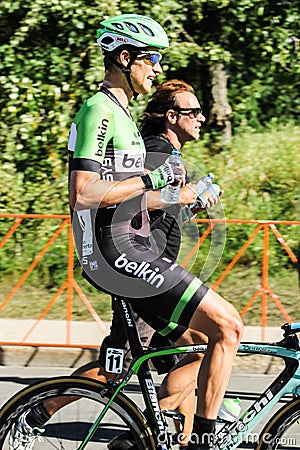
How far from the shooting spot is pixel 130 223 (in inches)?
142

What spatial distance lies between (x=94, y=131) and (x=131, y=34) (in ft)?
1.48

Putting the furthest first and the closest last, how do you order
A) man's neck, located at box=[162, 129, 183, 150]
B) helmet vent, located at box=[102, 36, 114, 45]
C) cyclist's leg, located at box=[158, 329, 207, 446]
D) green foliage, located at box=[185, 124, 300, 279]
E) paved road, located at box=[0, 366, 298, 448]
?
green foliage, located at box=[185, 124, 300, 279] → paved road, located at box=[0, 366, 298, 448] → man's neck, located at box=[162, 129, 183, 150] → cyclist's leg, located at box=[158, 329, 207, 446] → helmet vent, located at box=[102, 36, 114, 45]

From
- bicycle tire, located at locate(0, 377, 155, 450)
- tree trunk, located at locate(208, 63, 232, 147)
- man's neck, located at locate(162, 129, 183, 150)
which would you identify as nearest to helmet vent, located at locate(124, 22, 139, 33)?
man's neck, located at locate(162, 129, 183, 150)

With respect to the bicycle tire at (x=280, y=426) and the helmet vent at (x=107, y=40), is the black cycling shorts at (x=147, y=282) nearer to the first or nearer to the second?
the bicycle tire at (x=280, y=426)

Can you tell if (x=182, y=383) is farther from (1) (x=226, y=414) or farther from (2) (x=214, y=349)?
(2) (x=214, y=349)

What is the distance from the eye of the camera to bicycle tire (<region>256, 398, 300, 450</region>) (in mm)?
3561

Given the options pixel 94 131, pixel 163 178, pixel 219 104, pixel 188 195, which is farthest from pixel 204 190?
pixel 219 104

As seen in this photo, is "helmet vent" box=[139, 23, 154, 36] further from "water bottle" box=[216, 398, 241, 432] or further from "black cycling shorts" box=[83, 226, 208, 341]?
"water bottle" box=[216, 398, 241, 432]

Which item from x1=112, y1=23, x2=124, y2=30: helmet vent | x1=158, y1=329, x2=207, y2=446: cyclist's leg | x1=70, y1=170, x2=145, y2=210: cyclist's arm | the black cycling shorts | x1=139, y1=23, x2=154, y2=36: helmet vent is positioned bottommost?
x1=158, y1=329, x2=207, y2=446: cyclist's leg

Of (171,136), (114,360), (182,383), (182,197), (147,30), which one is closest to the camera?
(182,197)

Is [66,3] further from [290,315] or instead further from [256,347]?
[256,347]

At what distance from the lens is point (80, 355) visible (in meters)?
6.64

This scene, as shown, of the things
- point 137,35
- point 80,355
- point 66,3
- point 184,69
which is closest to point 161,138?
point 137,35

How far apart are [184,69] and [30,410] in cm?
780
